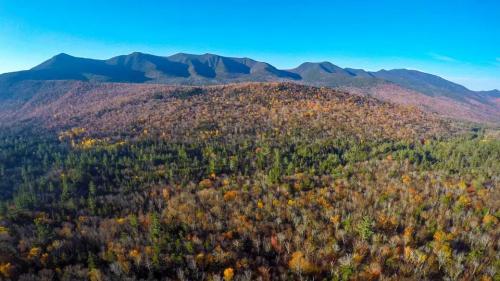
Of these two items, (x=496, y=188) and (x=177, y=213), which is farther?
(x=496, y=188)

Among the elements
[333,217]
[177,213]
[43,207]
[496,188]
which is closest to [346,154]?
[496,188]

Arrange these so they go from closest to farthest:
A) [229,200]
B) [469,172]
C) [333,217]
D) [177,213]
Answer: [333,217] < [177,213] < [229,200] < [469,172]

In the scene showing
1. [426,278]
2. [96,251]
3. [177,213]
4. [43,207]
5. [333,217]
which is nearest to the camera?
[426,278]

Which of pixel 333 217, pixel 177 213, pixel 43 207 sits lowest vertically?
pixel 43 207

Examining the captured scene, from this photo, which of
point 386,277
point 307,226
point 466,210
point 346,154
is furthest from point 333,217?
point 346,154

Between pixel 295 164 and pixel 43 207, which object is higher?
pixel 295 164

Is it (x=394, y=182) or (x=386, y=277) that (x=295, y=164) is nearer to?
(x=394, y=182)
